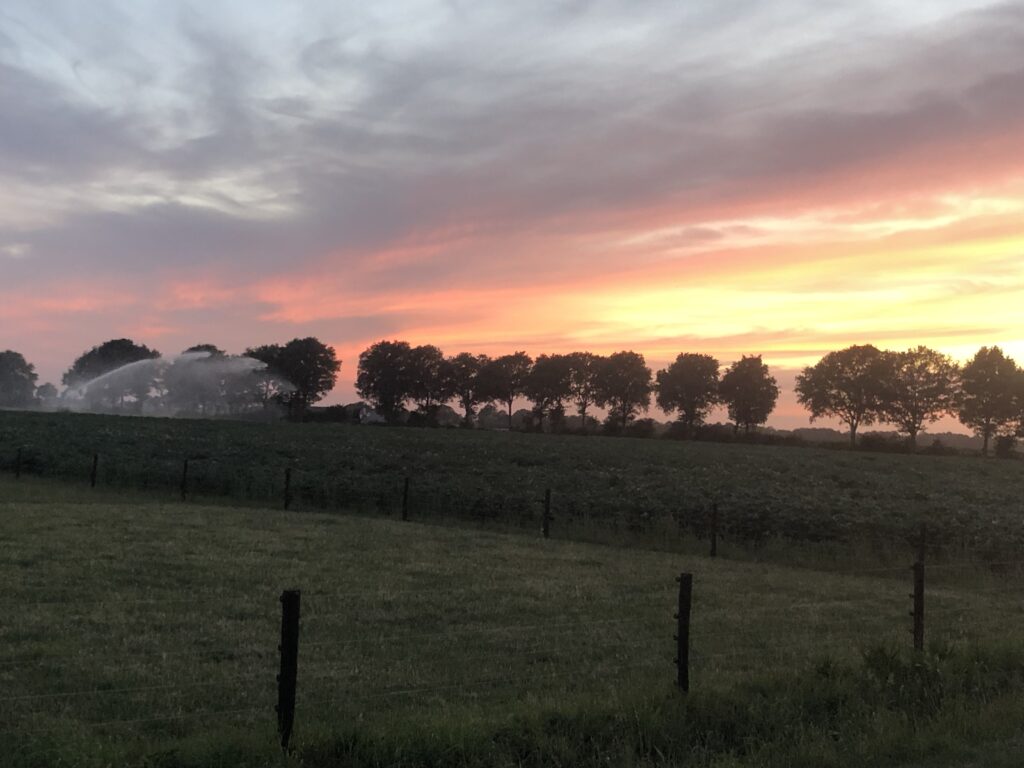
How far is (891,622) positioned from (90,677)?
1092cm

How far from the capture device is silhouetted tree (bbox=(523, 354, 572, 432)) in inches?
5251

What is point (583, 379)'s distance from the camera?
136m

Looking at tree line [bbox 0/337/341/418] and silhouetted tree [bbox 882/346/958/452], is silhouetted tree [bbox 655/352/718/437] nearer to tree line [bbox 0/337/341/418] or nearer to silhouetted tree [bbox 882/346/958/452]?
silhouetted tree [bbox 882/346/958/452]

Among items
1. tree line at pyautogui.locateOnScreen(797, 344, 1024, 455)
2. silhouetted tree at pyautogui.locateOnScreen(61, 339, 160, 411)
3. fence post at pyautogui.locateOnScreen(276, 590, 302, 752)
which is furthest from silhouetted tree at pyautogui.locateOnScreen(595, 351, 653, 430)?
fence post at pyautogui.locateOnScreen(276, 590, 302, 752)

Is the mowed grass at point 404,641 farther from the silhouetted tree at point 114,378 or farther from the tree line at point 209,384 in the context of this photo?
the silhouetted tree at point 114,378

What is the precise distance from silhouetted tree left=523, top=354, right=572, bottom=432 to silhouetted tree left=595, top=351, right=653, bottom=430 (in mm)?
5674

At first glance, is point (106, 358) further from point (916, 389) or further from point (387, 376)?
point (916, 389)

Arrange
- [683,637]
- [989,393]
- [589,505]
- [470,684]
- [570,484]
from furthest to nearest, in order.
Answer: [989,393] < [570,484] < [589,505] < [470,684] < [683,637]

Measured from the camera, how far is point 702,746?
259 inches

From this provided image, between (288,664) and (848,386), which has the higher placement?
(848,386)

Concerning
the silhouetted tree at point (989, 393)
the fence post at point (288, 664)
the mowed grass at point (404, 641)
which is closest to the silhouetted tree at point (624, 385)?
the silhouetted tree at point (989, 393)

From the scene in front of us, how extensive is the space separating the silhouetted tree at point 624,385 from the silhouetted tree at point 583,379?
2.80 feet

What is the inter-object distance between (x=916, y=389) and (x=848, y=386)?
29.0ft

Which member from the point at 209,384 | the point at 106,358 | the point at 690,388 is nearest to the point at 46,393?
the point at 106,358
